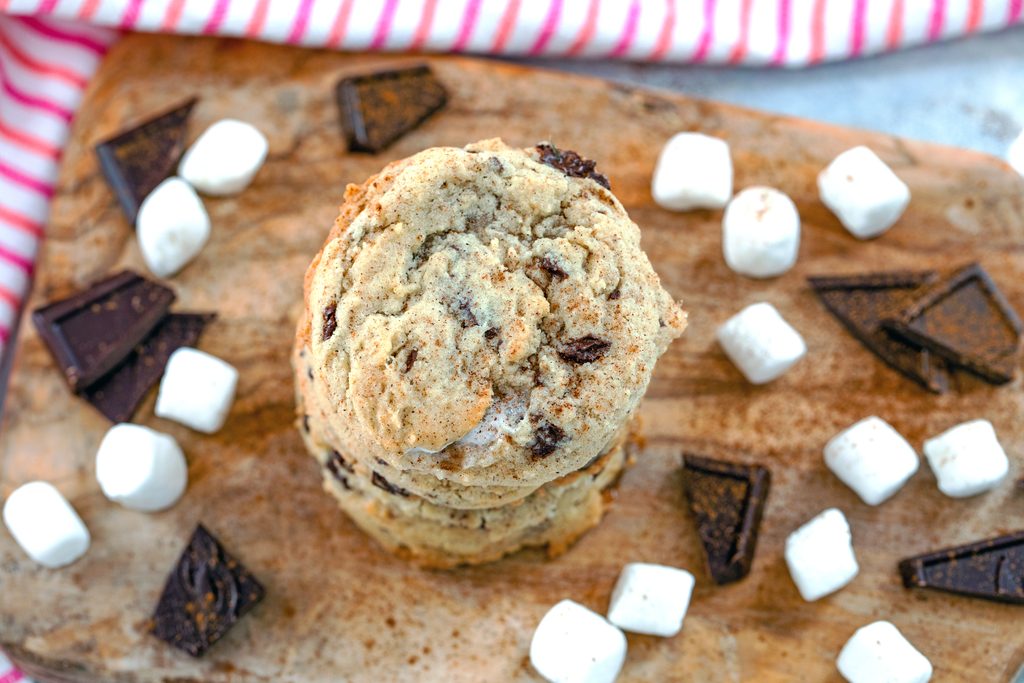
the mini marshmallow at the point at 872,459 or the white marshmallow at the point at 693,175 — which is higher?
the white marshmallow at the point at 693,175

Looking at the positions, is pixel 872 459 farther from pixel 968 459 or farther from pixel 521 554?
pixel 521 554

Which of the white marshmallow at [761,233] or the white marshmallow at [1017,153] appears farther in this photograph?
the white marshmallow at [1017,153]

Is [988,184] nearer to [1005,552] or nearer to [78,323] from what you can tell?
[1005,552]

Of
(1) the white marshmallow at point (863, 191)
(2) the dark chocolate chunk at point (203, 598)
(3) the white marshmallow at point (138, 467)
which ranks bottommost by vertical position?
(2) the dark chocolate chunk at point (203, 598)

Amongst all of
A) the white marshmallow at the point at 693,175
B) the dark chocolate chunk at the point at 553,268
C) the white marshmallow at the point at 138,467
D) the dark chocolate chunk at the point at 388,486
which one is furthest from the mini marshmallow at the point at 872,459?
the white marshmallow at the point at 138,467

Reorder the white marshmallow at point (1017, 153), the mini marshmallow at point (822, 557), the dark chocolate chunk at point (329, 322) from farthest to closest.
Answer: the white marshmallow at point (1017, 153), the mini marshmallow at point (822, 557), the dark chocolate chunk at point (329, 322)

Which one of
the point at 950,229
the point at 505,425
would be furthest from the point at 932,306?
the point at 505,425

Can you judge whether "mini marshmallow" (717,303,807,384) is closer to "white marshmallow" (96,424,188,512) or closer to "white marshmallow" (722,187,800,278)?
"white marshmallow" (722,187,800,278)

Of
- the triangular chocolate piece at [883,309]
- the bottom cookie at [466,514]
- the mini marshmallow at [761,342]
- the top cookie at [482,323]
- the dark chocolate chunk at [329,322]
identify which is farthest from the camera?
the triangular chocolate piece at [883,309]

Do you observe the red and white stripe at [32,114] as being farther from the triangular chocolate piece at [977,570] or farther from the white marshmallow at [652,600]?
the triangular chocolate piece at [977,570]
